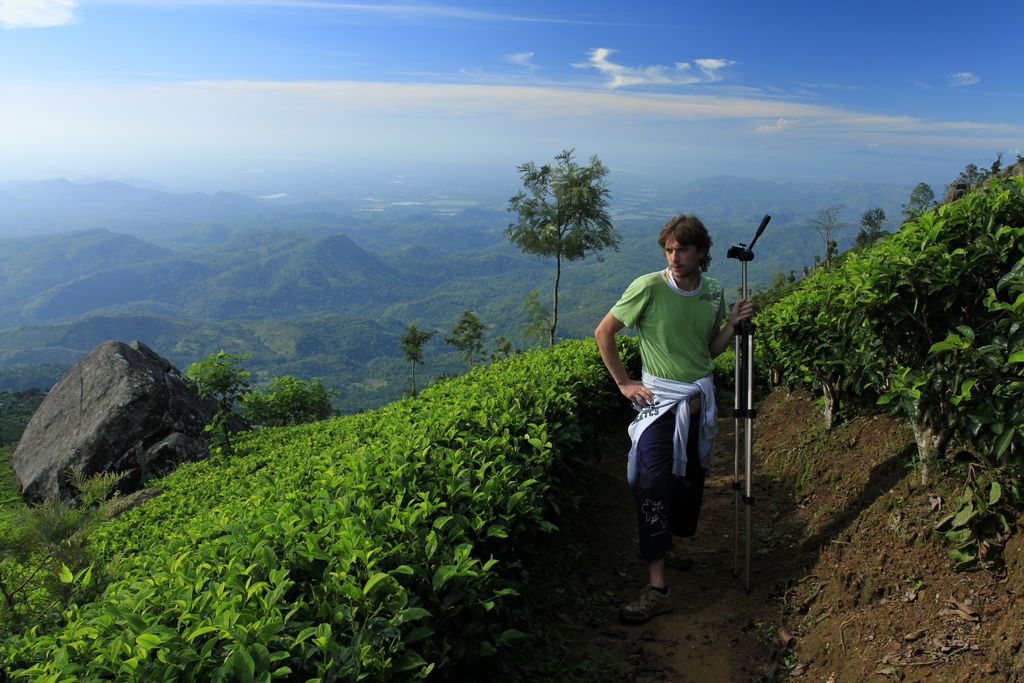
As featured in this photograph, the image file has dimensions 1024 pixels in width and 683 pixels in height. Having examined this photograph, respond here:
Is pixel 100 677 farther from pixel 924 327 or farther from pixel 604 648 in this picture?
pixel 924 327

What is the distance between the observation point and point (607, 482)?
7.29 m

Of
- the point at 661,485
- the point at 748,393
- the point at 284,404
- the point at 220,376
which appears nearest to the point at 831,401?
the point at 748,393

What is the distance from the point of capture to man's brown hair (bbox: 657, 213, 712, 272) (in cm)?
462

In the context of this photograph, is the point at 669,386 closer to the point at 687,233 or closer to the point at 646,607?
the point at 687,233

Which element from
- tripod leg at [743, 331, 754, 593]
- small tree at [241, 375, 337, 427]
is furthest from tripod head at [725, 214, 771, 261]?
small tree at [241, 375, 337, 427]

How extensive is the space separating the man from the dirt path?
29cm

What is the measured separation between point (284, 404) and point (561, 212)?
2600 cm

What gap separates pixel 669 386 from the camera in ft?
15.6

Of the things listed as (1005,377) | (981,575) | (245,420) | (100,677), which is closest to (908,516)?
(981,575)

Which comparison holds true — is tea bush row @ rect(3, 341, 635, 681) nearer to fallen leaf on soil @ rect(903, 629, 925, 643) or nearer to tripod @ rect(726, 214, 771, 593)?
tripod @ rect(726, 214, 771, 593)

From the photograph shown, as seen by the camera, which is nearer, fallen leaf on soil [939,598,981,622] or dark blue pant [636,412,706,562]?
fallen leaf on soil [939,598,981,622]

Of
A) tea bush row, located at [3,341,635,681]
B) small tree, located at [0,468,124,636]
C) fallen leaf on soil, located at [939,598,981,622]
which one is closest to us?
tea bush row, located at [3,341,635,681]

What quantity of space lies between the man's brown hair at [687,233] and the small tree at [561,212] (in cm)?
3401

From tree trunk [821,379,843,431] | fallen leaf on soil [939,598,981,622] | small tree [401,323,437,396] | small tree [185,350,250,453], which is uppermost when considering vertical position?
tree trunk [821,379,843,431]
